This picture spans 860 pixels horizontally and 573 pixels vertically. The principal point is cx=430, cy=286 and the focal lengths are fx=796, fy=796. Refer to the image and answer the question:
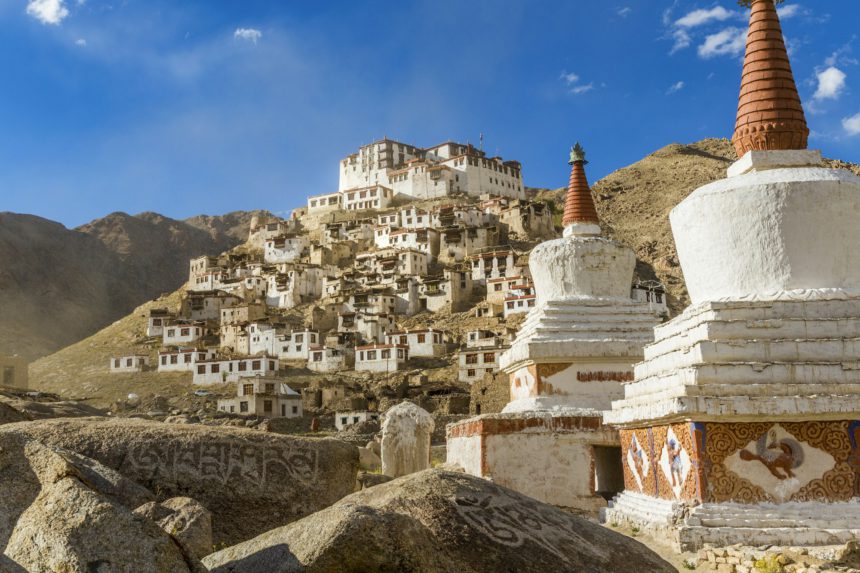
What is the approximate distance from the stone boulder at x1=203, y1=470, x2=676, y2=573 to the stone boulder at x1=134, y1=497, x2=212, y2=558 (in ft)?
1.21

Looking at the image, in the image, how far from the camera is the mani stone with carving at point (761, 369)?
7.79 m

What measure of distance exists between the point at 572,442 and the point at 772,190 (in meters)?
5.10

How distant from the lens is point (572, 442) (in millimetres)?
12188

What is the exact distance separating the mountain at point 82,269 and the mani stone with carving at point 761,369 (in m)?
86.1

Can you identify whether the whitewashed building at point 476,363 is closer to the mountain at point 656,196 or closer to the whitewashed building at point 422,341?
the whitewashed building at point 422,341

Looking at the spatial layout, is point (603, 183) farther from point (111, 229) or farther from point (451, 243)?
point (111, 229)

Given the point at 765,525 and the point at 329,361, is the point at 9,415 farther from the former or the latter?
the point at 329,361

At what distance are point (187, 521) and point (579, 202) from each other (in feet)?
38.8

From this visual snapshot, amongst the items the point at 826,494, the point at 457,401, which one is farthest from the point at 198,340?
the point at 826,494

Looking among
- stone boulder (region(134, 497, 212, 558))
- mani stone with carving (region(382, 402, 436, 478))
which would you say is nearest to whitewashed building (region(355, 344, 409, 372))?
mani stone with carving (region(382, 402, 436, 478))

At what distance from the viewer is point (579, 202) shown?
1559cm

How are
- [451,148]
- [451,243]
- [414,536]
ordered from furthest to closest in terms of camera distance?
[451,148]
[451,243]
[414,536]

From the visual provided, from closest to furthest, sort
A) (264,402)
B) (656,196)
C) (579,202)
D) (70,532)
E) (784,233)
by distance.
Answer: (70,532) → (784,233) → (579,202) → (264,402) → (656,196)

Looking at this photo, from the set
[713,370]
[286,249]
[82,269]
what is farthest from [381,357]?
[82,269]
